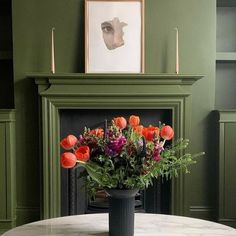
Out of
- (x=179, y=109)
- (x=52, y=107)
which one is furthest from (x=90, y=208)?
(x=179, y=109)

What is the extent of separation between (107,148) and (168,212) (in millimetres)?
1752

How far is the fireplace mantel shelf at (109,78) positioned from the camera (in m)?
2.42

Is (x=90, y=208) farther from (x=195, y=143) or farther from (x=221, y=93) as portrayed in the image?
(x=221, y=93)

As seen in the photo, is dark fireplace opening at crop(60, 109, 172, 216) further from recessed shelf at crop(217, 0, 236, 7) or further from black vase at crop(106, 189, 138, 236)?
Answer: black vase at crop(106, 189, 138, 236)

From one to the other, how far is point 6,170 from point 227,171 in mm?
1650

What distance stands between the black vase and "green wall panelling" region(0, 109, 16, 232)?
1506mm

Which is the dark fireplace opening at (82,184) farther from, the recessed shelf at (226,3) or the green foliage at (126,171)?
the green foliage at (126,171)

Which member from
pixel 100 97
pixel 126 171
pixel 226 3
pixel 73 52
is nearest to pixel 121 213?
pixel 126 171

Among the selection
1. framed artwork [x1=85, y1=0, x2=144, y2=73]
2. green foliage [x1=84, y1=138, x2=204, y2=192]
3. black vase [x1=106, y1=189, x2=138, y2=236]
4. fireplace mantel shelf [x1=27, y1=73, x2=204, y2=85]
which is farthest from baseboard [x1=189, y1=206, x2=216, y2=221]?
green foliage [x1=84, y1=138, x2=204, y2=192]

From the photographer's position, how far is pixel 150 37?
2.58 m

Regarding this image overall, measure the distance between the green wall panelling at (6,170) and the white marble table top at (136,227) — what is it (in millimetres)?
1148

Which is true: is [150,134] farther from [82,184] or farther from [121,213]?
[82,184]

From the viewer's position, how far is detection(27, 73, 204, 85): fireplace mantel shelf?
2.42 metres

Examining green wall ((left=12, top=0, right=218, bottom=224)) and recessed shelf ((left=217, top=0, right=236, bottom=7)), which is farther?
recessed shelf ((left=217, top=0, right=236, bottom=7))
